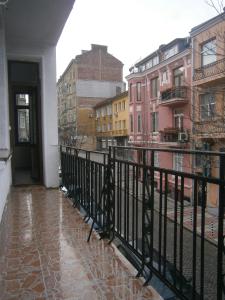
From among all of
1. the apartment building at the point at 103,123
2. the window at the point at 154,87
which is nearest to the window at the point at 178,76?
the window at the point at 154,87

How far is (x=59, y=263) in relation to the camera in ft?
7.56

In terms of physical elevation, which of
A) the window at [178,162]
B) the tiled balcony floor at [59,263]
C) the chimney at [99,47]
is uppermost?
the chimney at [99,47]

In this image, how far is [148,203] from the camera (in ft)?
6.54

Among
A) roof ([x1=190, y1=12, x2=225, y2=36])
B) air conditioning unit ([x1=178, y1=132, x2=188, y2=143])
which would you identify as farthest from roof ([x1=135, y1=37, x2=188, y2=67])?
air conditioning unit ([x1=178, y1=132, x2=188, y2=143])

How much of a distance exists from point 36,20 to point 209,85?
10.4 meters

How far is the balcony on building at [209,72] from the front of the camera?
38.2 ft

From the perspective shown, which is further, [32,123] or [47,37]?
[32,123]

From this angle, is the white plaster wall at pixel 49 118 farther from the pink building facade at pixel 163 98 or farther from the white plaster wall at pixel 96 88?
the white plaster wall at pixel 96 88

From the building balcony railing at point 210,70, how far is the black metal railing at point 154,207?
10.1 m

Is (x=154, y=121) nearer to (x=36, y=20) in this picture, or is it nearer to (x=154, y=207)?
(x=36, y=20)

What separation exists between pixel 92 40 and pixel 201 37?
69.8 ft

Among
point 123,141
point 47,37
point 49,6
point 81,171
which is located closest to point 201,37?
point 47,37

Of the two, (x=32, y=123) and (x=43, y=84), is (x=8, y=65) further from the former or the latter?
(x=32, y=123)

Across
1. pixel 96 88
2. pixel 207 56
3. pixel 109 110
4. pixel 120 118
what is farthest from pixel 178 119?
pixel 96 88
